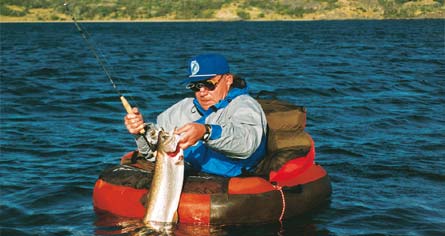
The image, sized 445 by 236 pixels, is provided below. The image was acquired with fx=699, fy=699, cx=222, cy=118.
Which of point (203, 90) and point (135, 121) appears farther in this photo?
point (203, 90)

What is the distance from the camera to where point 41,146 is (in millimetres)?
13023

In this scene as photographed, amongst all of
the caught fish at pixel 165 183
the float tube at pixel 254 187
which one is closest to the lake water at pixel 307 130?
the float tube at pixel 254 187

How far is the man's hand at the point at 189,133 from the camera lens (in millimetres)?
6281

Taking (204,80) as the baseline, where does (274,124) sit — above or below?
below

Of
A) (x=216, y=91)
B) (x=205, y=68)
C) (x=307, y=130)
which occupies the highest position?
(x=205, y=68)

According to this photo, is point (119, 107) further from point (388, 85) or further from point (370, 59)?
point (370, 59)

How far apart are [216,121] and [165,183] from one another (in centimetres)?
100

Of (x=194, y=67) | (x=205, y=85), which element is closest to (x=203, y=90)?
(x=205, y=85)

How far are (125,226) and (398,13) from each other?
143 m

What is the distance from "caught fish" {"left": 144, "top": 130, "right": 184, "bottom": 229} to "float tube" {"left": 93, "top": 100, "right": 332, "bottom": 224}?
0.21 m

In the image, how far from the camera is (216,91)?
25.1 feet

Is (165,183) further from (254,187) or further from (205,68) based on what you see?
(205,68)

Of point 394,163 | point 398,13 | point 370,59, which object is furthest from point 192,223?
point 398,13

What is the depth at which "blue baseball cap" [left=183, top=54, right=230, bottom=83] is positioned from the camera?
7.44 meters
